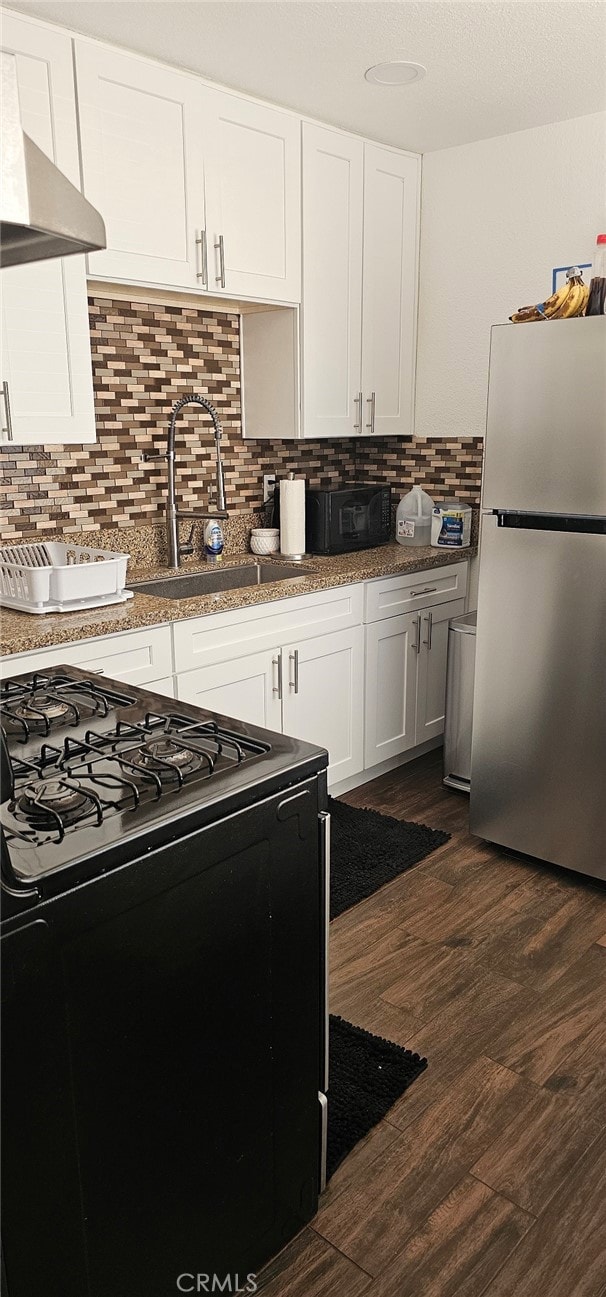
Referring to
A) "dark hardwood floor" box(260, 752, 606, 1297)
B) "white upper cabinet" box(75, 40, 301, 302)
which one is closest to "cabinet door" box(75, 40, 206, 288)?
"white upper cabinet" box(75, 40, 301, 302)

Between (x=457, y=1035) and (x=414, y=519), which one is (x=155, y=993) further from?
(x=414, y=519)

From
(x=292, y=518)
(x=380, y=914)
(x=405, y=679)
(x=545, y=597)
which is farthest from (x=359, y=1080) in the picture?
(x=292, y=518)

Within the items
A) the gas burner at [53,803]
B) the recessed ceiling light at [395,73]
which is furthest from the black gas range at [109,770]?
the recessed ceiling light at [395,73]

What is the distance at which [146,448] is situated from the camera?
10.5 feet

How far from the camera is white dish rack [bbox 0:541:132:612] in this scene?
97.9 inches

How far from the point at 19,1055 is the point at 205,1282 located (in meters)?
0.66

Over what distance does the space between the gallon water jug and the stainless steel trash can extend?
0.48 m

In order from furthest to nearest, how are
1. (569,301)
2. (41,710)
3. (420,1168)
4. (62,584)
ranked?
(569,301)
(62,584)
(420,1168)
(41,710)

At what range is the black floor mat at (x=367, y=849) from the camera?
110 inches

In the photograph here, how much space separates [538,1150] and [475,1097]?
18 cm

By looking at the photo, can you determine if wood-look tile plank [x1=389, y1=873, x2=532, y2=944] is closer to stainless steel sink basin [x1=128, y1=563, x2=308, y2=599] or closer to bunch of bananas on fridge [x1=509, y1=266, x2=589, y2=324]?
stainless steel sink basin [x1=128, y1=563, x2=308, y2=599]

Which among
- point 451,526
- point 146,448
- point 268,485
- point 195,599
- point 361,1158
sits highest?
point 146,448

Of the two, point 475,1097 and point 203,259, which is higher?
point 203,259

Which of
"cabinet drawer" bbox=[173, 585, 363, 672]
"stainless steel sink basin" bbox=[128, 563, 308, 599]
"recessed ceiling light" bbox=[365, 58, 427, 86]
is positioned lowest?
"cabinet drawer" bbox=[173, 585, 363, 672]
